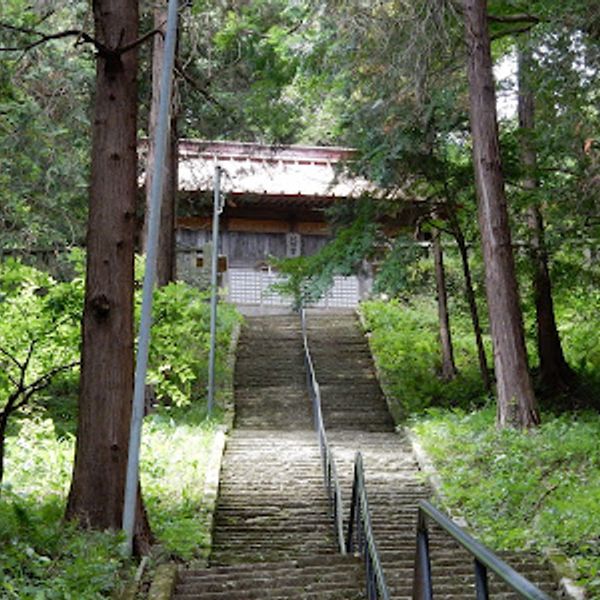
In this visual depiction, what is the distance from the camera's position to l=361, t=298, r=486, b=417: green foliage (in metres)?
18.7

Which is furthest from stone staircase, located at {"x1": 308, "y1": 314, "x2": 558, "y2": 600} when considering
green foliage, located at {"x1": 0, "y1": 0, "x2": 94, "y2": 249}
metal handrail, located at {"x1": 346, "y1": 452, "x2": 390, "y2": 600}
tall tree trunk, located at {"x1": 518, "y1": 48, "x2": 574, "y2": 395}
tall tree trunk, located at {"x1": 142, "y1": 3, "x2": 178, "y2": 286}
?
green foliage, located at {"x1": 0, "y1": 0, "x2": 94, "y2": 249}

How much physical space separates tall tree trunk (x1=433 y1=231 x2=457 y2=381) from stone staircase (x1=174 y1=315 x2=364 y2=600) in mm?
3165

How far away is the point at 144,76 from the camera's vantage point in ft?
62.2

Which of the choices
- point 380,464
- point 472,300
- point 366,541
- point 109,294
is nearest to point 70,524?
point 109,294

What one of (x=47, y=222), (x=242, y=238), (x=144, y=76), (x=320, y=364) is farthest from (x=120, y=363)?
(x=242, y=238)

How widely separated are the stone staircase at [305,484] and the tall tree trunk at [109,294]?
107 cm

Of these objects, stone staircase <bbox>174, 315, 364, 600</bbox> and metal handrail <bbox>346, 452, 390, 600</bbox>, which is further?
stone staircase <bbox>174, 315, 364, 600</bbox>

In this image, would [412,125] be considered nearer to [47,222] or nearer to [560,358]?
[560,358]

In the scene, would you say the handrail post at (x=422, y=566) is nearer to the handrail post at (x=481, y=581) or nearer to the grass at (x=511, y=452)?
the handrail post at (x=481, y=581)

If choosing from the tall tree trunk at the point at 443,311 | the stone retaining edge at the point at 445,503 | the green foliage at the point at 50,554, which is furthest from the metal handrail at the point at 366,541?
the tall tree trunk at the point at 443,311

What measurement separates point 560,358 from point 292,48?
7.64 meters

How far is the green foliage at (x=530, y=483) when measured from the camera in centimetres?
826

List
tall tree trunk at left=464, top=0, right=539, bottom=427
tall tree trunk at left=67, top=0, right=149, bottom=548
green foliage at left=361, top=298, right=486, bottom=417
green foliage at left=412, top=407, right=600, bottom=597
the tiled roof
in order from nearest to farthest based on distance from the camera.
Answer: tall tree trunk at left=67, top=0, right=149, bottom=548 → green foliage at left=412, top=407, right=600, bottom=597 → tall tree trunk at left=464, top=0, right=539, bottom=427 → green foliage at left=361, top=298, right=486, bottom=417 → the tiled roof

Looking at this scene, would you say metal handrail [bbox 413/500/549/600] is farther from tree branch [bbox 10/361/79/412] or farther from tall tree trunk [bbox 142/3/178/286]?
tall tree trunk [bbox 142/3/178/286]
